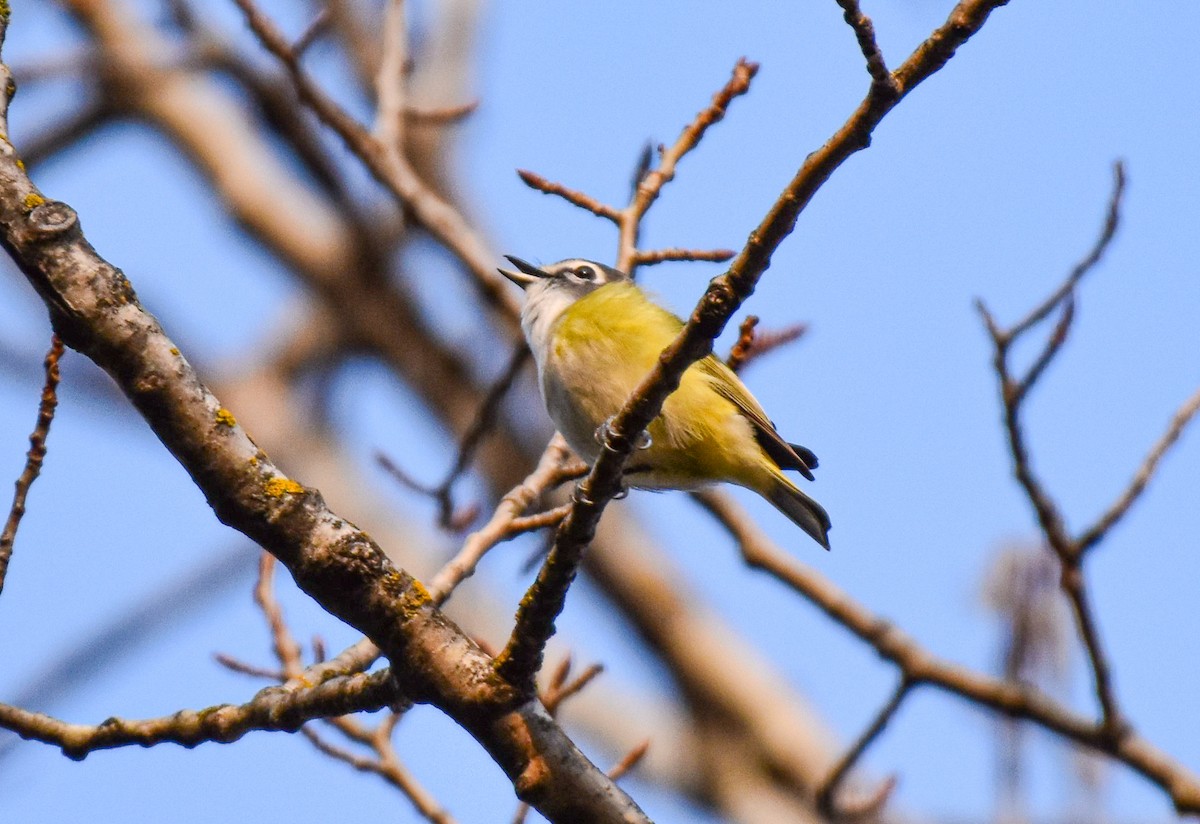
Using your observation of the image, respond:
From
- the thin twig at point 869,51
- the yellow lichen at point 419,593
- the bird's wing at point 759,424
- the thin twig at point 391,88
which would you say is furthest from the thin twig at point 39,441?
the thin twig at point 391,88

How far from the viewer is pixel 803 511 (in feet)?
14.4

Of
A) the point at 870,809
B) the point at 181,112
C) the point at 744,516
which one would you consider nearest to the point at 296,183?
the point at 181,112

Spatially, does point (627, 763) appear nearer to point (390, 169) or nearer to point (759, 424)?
point (759, 424)

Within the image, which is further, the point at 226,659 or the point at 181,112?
the point at 181,112

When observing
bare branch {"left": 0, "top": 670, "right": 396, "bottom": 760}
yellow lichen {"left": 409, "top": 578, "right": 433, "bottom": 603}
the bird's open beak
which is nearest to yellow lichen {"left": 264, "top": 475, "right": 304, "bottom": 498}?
yellow lichen {"left": 409, "top": 578, "right": 433, "bottom": 603}

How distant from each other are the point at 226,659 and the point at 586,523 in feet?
6.82

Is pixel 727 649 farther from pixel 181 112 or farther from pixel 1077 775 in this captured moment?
pixel 181 112

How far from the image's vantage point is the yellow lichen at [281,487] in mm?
2461

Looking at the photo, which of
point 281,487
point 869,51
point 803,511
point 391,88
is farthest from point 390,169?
point 869,51

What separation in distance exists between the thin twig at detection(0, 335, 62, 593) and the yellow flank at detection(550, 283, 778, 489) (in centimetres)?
181

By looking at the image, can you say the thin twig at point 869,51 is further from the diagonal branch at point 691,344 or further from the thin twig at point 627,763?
the thin twig at point 627,763

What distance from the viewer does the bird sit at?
4156 millimetres

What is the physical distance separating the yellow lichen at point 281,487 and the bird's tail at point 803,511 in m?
2.19

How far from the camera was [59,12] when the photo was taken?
471 inches
